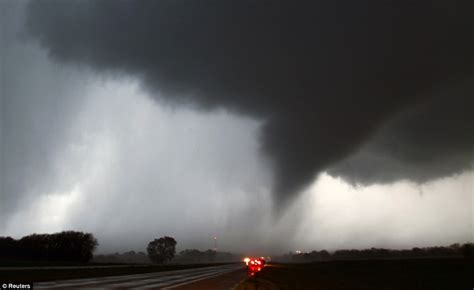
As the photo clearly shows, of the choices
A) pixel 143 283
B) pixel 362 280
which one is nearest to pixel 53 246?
pixel 362 280

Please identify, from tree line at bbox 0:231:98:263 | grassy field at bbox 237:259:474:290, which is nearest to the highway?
grassy field at bbox 237:259:474:290

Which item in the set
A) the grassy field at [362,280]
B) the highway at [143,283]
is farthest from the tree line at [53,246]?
the highway at [143,283]

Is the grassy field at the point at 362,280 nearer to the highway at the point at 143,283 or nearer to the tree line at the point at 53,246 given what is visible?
the highway at the point at 143,283

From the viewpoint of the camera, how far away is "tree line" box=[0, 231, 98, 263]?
424 ft

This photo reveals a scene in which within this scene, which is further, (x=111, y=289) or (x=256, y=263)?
(x=256, y=263)

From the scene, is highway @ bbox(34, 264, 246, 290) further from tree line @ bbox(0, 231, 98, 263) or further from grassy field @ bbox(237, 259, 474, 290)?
tree line @ bbox(0, 231, 98, 263)

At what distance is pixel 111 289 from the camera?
30.0 meters

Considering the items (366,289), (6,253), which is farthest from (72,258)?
(366,289)

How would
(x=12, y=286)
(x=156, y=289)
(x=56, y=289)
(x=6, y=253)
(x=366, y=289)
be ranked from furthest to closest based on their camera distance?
(x=6, y=253) < (x=366, y=289) < (x=156, y=289) < (x=56, y=289) < (x=12, y=286)

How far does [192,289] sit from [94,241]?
12715cm

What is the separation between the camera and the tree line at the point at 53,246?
5083 inches

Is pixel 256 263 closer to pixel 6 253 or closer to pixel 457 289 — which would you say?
pixel 457 289

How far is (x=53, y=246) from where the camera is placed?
139 metres

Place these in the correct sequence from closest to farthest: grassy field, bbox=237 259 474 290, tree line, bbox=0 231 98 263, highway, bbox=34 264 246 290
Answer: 1. highway, bbox=34 264 246 290
2. grassy field, bbox=237 259 474 290
3. tree line, bbox=0 231 98 263
